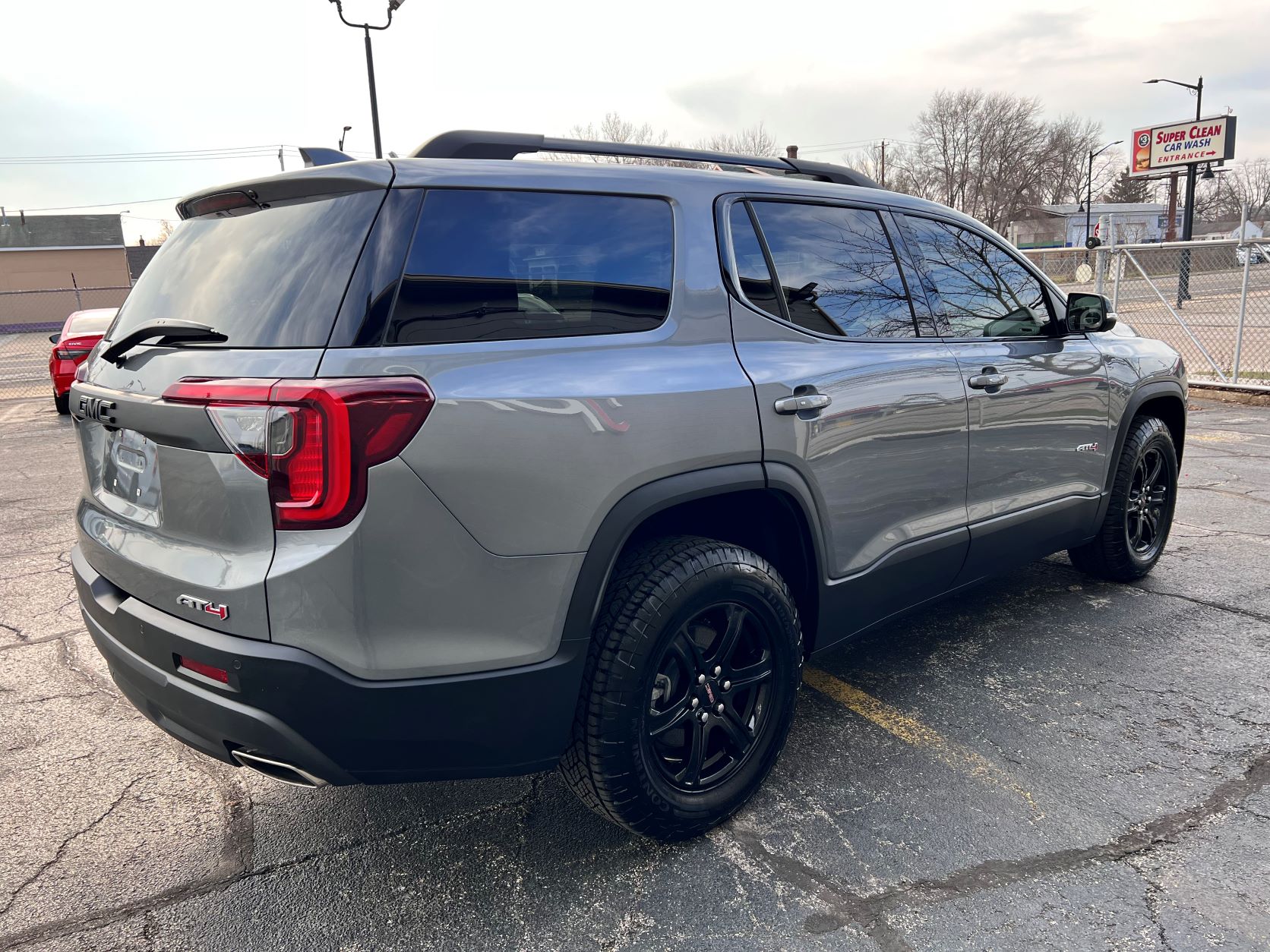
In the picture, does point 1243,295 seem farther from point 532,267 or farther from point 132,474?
point 132,474

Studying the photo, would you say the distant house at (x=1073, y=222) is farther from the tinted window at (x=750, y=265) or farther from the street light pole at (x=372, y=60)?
the tinted window at (x=750, y=265)

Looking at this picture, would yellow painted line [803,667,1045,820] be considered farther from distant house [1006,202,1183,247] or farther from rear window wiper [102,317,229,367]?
distant house [1006,202,1183,247]

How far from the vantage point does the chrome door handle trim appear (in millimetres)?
3344

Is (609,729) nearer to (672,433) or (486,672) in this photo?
(486,672)

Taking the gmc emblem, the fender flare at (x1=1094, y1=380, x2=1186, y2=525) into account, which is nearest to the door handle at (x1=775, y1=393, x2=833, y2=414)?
the gmc emblem

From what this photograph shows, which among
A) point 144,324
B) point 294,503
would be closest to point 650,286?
point 294,503

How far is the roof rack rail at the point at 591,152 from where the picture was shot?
2.52 m

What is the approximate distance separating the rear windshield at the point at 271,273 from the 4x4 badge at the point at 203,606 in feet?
1.96

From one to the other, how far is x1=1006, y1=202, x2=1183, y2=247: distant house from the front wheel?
68.2m

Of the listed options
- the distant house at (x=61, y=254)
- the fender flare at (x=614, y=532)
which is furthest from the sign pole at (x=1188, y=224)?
the distant house at (x=61, y=254)

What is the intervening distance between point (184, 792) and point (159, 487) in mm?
1221

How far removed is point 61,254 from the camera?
4709cm

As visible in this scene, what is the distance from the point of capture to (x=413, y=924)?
2.25 m

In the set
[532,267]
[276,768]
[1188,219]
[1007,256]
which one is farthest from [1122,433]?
[1188,219]
